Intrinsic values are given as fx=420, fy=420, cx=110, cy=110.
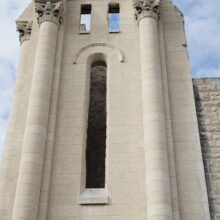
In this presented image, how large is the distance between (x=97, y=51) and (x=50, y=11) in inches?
101

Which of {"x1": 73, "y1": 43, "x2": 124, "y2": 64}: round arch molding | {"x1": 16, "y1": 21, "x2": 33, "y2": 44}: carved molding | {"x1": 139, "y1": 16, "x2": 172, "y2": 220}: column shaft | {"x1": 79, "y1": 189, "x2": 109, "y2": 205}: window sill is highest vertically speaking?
{"x1": 16, "y1": 21, "x2": 33, "y2": 44}: carved molding

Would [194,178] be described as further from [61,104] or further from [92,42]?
[92,42]

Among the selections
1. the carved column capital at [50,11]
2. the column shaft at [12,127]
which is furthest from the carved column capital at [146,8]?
the column shaft at [12,127]

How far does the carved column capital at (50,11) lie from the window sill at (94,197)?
7.25 metres

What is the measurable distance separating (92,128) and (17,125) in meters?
4.93

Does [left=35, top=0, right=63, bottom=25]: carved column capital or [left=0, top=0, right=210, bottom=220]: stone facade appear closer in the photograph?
[left=0, top=0, right=210, bottom=220]: stone facade

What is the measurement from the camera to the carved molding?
1736 centimetres

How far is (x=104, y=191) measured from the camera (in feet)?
42.5

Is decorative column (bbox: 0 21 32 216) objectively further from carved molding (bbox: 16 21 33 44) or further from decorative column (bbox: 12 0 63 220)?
decorative column (bbox: 12 0 63 220)

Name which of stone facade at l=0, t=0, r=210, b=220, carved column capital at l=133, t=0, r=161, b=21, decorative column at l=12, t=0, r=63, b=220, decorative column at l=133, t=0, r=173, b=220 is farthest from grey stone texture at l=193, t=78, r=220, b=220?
decorative column at l=12, t=0, r=63, b=220

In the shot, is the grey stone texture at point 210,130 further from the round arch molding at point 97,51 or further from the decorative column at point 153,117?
the round arch molding at point 97,51

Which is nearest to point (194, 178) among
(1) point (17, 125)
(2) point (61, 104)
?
(2) point (61, 104)

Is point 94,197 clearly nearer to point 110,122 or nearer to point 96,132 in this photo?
point 110,122

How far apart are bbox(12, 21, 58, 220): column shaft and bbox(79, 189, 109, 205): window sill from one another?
1368 millimetres
